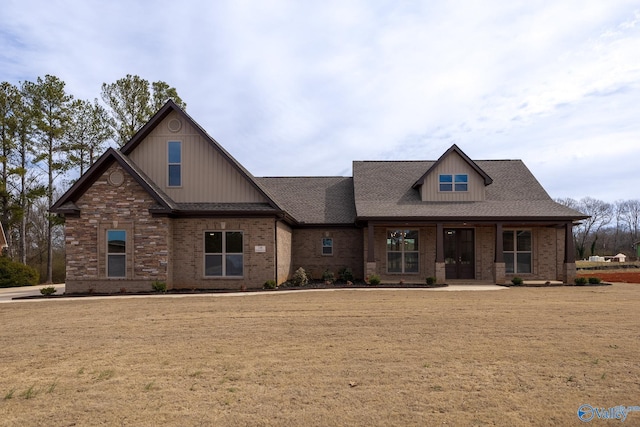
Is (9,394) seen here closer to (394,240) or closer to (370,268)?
(370,268)

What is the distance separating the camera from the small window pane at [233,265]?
57.2 ft

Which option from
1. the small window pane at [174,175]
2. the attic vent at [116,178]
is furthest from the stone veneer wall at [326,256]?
the attic vent at [116,178]

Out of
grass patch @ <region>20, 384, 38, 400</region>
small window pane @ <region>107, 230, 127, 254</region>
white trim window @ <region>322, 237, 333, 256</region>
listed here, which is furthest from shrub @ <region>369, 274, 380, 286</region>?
grass patch @ <region>20, 384, 38, 400</region>

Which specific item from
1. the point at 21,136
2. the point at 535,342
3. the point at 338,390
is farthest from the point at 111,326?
the point at 21,136

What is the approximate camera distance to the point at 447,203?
21.1m

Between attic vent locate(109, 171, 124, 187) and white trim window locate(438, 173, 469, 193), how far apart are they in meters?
14.5

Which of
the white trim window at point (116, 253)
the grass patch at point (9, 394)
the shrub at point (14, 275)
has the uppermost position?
the white trim window at point (116, 253)

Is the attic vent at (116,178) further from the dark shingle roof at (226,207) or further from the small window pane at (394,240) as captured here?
the small window pane at (394,240)

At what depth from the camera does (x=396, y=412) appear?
455 cm

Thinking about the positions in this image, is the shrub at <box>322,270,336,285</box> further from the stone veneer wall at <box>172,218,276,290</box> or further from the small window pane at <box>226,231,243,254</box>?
the small window pane at <box>226,231,243,254</box>

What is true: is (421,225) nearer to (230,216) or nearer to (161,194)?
(230,216)

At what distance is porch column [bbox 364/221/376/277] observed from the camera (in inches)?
764

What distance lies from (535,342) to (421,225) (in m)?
13.3

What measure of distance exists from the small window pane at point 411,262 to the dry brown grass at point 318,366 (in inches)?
370
